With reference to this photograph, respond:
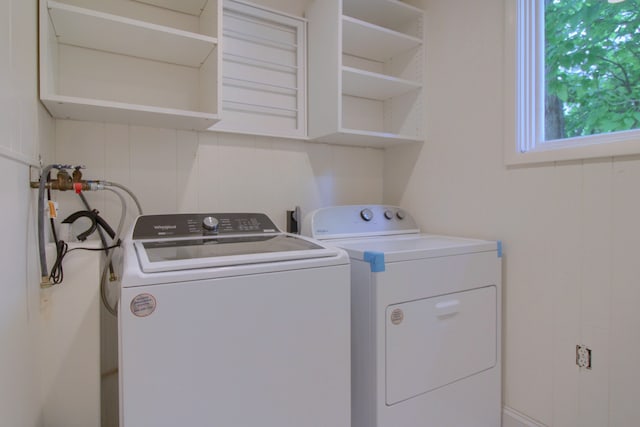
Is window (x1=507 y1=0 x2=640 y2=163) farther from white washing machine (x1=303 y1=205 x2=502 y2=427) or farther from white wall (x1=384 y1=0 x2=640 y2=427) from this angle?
white washing machine (x1=303 y1=205 x2=502 y2=427)

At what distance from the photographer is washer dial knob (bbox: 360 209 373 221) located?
190 cm

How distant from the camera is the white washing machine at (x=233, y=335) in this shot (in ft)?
2.89

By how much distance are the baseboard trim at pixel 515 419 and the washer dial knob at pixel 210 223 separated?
1.59 meters

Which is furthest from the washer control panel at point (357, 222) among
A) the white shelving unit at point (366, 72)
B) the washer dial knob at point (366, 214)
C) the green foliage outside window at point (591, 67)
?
the green foliage outside window at point (591, 67)

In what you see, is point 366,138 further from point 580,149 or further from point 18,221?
point 18,221

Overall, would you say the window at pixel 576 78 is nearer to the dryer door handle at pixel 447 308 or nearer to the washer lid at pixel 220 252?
the dryer door handle at pixel 447 308

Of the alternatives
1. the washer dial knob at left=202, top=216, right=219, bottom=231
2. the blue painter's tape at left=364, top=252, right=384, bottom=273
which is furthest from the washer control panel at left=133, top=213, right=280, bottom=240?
the blue painter's tape at left=364, top=252, right=384, bottom=273

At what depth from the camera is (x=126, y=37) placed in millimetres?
1464

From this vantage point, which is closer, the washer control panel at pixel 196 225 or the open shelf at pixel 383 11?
the washer control panel at pixel 196 225

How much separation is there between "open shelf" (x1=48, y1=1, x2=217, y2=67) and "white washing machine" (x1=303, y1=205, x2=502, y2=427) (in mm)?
999

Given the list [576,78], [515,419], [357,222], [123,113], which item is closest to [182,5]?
[123,113]

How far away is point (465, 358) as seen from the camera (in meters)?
1.50

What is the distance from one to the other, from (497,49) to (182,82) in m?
1.55

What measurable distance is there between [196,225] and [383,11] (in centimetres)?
168
